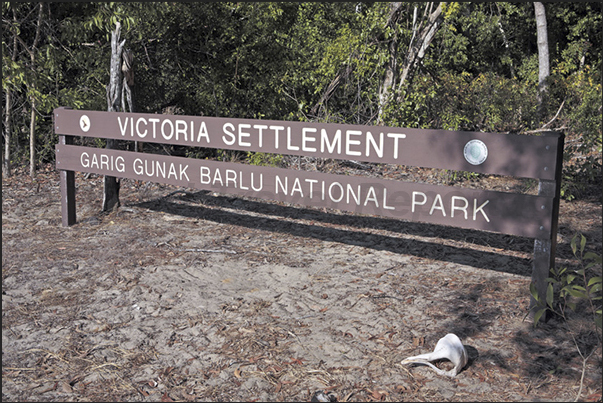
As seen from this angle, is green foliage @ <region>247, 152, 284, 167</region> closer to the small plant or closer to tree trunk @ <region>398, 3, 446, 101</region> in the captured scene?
tree trunk @ <region>398, 3, 446, 101</region>

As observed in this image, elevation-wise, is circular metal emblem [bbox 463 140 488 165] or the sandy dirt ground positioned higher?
Result: circular metal emblem [bbox 463 140 488 165]

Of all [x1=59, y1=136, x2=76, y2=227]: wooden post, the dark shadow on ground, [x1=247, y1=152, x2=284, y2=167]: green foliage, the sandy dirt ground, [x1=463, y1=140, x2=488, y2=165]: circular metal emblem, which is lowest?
the sandy dirt ground

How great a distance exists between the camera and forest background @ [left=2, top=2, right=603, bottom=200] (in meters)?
8.11

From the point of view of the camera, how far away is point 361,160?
429 cm

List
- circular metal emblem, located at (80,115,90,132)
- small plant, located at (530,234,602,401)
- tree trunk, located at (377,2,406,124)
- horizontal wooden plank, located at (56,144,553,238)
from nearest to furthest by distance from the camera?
small plant, located at (530,234,602,401) → horizontal wooden plank, located at (56,144,553,238) → circular metal emblem, located at (80,115,90,132) → tree trunk, located at (377,2,406,124)

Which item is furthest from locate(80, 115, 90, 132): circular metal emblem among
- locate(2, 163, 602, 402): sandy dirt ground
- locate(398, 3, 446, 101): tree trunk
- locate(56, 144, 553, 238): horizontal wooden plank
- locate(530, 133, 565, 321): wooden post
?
locate(398, 3, 446, 101): tree trunk

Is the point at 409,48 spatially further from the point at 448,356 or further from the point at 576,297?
the point at 448,356

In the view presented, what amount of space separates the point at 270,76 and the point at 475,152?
6.90 m

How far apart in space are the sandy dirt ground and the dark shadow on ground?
1.3 inches

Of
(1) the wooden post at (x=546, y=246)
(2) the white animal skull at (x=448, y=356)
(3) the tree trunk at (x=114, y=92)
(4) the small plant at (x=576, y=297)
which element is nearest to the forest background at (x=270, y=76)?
(3) the tree trunk at (x=114, y=92)

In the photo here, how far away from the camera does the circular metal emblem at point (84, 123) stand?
597 centimetres

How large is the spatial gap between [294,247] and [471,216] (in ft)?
6.41

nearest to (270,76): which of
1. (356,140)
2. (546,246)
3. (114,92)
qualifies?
(114,92)

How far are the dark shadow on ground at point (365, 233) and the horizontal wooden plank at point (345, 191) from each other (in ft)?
3.33
